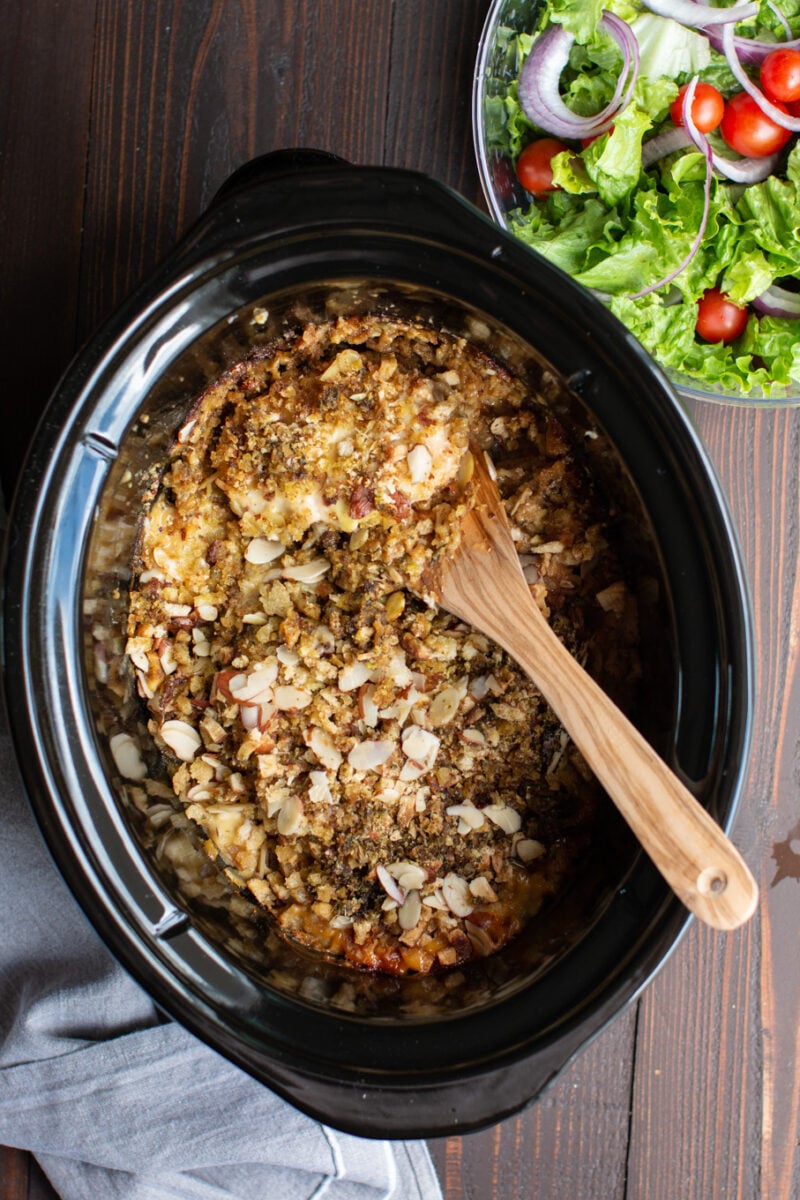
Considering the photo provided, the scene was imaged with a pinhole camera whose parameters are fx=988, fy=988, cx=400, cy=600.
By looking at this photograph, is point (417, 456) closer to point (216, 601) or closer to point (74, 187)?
point (216, 601)

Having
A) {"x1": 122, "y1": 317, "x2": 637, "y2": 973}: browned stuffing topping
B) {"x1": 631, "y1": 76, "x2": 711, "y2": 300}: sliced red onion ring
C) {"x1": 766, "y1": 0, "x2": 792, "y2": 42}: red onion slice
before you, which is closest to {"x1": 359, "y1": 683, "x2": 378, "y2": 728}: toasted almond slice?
{"x1": 122, "y1": 317, "x2": 637, "y2": 973}: browned stuffing topping

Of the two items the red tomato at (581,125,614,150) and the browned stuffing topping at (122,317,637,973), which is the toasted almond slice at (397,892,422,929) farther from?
the red tomato at (581,125,614,150)

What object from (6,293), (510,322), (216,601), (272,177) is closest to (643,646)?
(510,322)

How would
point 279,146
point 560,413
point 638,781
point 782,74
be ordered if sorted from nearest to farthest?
point 638,781 < point 560,413 < point 782,74 < point 279,146

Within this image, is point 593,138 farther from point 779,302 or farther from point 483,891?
point 483,891

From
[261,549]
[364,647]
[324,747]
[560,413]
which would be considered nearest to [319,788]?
[324,747]

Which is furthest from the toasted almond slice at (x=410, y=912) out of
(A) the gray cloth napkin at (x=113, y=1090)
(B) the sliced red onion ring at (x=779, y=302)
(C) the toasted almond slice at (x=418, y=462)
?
(B) the sliced red onion ring at (x=779, y=302)
